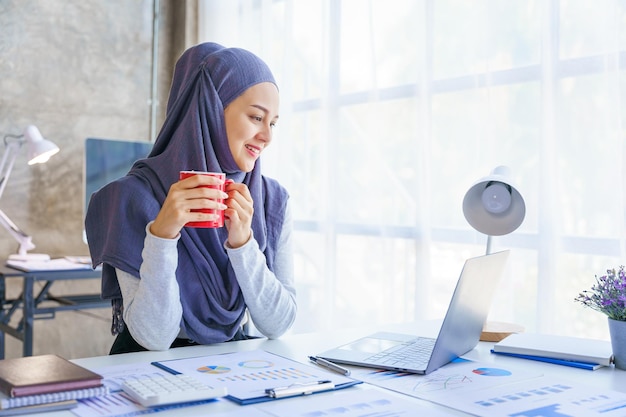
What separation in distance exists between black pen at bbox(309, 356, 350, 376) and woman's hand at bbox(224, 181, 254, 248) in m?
0.33

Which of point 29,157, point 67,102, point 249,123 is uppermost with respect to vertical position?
point 67,102

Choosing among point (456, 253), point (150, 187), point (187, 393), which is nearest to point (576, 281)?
point (456, 253)

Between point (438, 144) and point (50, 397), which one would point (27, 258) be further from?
point (50, 397)

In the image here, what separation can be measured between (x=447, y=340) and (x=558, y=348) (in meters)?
0.29

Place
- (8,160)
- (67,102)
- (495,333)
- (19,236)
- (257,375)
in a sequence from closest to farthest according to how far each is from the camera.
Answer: (257,375) < (495,333) < (19,236) < (8,160) < (67,102)

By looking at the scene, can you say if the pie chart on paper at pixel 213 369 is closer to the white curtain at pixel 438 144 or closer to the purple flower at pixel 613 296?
the purple flower at pixel 613 296

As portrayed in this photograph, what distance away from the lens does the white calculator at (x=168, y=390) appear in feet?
3.22

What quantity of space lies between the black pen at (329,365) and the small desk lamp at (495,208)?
1.57 feet

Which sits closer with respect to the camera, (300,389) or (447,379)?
(300,389)

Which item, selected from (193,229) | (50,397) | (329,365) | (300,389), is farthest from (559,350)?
(50,397)

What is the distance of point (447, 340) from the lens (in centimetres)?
127

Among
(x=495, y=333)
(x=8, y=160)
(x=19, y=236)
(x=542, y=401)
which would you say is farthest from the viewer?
(x=8, y=160)

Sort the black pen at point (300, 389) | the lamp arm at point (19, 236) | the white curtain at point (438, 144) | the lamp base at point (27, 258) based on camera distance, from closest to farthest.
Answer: the black pen at point (300, 389)
the white curtain at point (438, 144)
the lamp base at point (27, 258)
the lamp arm at point (19, 236)

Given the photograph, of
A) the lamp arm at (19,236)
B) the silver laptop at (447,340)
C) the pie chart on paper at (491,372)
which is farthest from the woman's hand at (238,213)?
the lamp arm at (19,236)
